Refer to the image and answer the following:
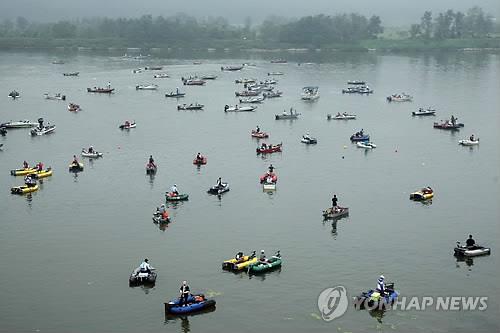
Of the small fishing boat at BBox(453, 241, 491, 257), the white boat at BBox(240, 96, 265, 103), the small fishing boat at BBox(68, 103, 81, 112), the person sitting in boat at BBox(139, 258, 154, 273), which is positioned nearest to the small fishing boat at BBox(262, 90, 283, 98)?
the white boat at BBox(240, 96, 265, 103)

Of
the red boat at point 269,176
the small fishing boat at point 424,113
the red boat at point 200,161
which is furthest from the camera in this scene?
the small fishing boat at point 424,113

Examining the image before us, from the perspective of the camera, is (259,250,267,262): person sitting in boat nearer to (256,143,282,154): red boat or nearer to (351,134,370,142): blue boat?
(256,143,282,154): red boat

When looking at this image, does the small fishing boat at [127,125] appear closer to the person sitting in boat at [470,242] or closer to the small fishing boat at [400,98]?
the small fishing boat at [400,98]

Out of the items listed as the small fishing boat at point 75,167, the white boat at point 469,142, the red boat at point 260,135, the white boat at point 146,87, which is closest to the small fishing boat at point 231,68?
the white boat at point 146,87

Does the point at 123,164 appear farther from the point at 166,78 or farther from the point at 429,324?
the point at 166,78

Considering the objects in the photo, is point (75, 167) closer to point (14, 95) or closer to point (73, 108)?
point (73, 108)
